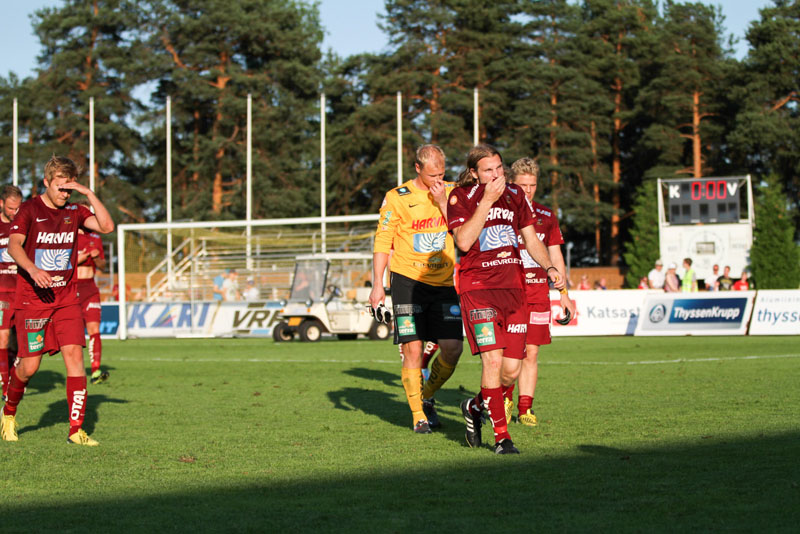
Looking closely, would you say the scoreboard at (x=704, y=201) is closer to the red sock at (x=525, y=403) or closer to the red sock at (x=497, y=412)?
the red sock at (x=525, y=403)

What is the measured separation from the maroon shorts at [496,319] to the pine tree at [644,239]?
44.0m

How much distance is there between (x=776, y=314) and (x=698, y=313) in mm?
1699

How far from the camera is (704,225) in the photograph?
38750 mm

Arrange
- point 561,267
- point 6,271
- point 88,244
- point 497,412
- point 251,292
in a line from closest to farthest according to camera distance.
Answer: point 497,412, point 561,267, point 6,271, point 88,244, point 251,292

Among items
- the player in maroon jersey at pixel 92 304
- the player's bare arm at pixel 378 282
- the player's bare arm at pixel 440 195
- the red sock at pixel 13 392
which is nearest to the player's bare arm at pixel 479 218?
the player's bare arm at pixel 440 195

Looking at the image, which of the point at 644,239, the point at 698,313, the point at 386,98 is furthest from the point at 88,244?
the point at 644,239

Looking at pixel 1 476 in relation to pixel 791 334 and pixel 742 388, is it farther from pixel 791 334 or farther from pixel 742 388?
pixel 791 334

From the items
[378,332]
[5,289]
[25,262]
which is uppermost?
[25,262]

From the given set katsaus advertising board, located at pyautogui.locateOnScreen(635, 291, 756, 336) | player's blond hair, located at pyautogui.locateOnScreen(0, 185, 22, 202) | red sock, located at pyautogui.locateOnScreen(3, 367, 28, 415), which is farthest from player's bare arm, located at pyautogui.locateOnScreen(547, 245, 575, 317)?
katsaus advertising board, located at pyautogui.locateOnScreen(635, 291, 756, 336)

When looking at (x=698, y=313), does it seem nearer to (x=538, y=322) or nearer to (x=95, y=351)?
(x=95, y=351)

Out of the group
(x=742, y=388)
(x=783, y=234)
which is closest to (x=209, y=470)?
A: (x=742, y=388)

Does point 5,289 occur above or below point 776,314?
above

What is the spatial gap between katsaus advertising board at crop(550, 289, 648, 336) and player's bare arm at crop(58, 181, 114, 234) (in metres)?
17.7

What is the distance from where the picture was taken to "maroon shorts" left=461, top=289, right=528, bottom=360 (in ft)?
22.0
